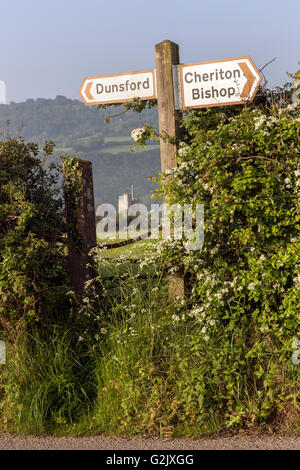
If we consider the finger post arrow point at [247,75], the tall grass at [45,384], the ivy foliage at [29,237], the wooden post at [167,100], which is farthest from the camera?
the wooden post at [167,100]

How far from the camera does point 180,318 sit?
5723mm

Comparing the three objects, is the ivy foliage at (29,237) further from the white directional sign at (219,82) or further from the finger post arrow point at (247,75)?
the finger post arrow point at (247,75)

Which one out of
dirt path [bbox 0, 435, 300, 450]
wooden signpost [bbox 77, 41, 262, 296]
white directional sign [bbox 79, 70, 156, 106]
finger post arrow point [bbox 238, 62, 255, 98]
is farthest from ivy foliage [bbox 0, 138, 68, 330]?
finger post arrow point [bbox 238, 62, 255, 98]

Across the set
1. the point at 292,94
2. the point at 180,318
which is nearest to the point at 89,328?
the point at 180,318

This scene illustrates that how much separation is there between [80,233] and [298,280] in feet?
8.15

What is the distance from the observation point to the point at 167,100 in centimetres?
640

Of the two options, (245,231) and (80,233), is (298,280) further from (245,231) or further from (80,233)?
(80,233)

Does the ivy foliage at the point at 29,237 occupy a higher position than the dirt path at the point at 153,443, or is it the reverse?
the ivy foliage at the point at 29,237

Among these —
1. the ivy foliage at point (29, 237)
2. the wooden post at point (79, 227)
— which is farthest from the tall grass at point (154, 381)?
the wooden post at point (79, 227)

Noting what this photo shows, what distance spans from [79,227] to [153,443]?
2613 millimetres

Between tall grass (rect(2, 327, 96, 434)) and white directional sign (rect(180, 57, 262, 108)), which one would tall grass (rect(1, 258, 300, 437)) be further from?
white directional sign (rect(180, 57, 262, 108))

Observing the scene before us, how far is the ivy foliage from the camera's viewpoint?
18.6 feet

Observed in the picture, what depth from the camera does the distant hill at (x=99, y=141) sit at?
131 m

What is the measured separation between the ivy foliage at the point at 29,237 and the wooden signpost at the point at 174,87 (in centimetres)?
48
